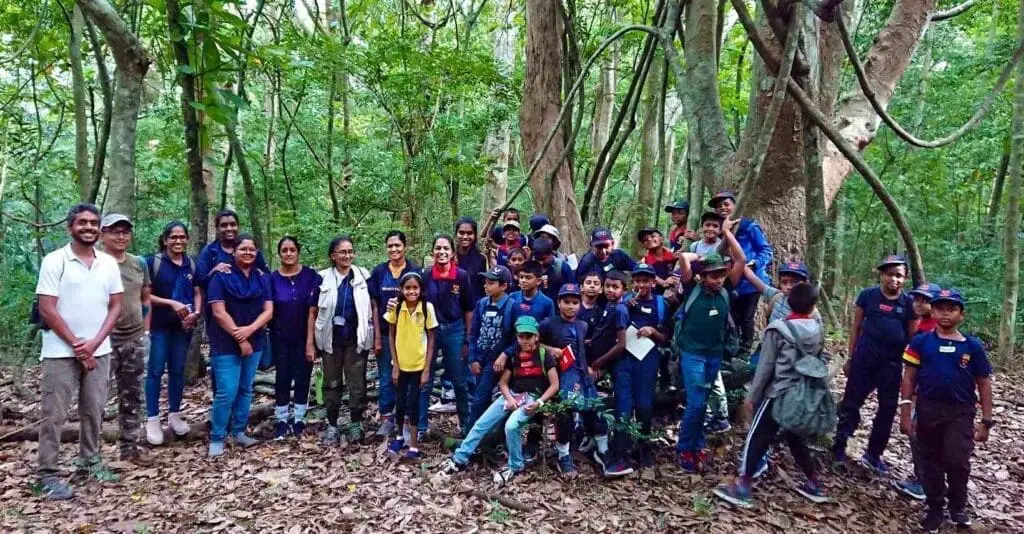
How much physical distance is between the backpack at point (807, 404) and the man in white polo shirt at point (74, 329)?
4.65m

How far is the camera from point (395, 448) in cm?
480

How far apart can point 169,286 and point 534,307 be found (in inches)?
120

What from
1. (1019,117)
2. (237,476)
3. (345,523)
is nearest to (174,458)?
(237,476)

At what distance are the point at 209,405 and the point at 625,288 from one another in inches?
167

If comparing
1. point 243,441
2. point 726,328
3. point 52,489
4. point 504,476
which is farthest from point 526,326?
point 52,489

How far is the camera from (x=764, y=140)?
3285mm

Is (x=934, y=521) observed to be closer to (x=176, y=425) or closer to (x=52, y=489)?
(x=176, y=425)

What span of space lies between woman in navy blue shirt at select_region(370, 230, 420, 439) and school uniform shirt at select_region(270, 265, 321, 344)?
0.25 metres

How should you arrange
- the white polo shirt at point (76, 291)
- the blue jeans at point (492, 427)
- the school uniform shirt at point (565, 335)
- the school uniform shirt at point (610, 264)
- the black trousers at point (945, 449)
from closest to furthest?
the white polo shirt at point (76, 291) < the black trousers at point (945, 449) < the blue jeans at point (492, 427) < the school uniform shirt at point (565, 335) < the school uniform shirt at point (610, 264)

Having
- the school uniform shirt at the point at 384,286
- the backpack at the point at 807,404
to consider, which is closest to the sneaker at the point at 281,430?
the school uniform shirt at the point at 384,286

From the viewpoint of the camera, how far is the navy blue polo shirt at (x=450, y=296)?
5098 millimetres

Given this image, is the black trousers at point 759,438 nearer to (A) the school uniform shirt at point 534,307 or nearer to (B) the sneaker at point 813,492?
(B) the sneaker at point 813,492

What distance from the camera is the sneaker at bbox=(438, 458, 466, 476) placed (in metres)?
4.48

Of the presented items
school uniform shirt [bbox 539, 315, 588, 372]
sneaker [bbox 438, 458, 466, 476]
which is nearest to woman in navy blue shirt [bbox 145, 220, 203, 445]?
sneaker [bbox 438, 458, 466, 476]
